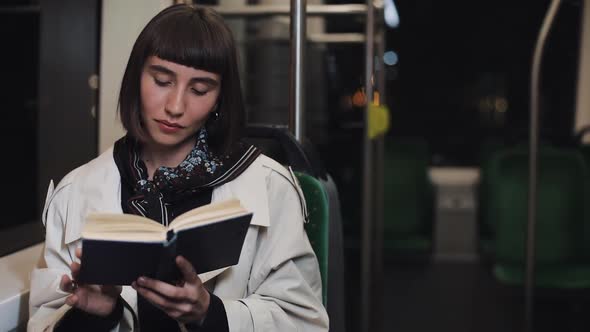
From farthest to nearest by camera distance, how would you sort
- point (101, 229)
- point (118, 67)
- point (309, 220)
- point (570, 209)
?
point (570, 209)
point (118, 67)
point (309, 220)
point (101, 229)

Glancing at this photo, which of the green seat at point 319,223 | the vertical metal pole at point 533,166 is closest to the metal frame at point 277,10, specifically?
the vertical metal pole at point 533,166

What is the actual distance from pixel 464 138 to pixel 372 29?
3.53 meters

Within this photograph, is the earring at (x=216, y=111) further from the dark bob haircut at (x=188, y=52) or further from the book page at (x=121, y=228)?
the book page at (x=121, y=228)

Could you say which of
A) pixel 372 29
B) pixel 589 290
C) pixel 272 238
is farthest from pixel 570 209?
pixel 272 238

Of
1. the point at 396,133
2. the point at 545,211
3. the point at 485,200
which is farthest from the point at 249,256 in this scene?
the point at 396,133

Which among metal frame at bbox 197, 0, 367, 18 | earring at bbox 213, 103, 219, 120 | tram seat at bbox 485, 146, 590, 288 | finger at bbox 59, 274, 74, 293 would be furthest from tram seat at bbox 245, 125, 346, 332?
tram seat at bbox 485, 146, 590, 288

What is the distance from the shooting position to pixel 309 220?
1.64m

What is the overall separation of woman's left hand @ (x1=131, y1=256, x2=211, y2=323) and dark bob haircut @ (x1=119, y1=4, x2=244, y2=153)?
39cm

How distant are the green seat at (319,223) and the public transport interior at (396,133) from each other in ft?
0.04

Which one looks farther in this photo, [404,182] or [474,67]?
[474,67]

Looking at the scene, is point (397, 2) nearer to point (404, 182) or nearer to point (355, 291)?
point (404, 182)

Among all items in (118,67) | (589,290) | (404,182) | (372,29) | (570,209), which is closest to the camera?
(118,67)

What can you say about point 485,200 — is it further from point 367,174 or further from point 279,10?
point 279,10

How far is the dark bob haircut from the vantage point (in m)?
1.35
